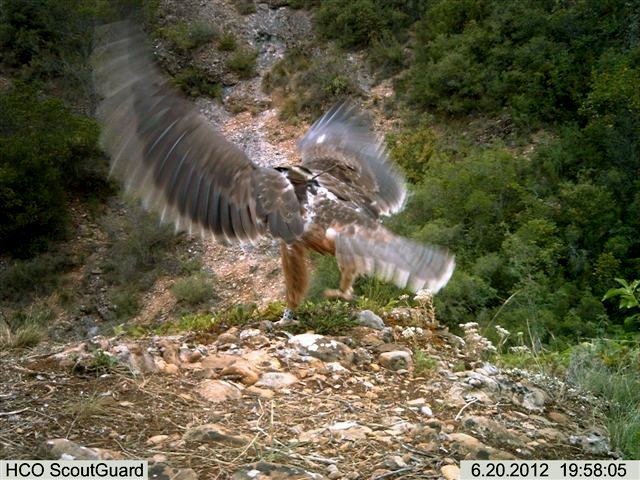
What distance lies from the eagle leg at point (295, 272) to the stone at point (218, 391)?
1.21m

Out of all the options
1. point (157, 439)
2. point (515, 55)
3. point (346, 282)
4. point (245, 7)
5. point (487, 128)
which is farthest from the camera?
point (245, 7)

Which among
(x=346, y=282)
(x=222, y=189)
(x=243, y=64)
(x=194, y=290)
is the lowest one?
(x=194, y=290)

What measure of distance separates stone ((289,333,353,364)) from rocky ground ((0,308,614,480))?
0.04ft

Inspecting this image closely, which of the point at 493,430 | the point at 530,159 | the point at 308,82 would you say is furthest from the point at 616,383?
the point at 308,82

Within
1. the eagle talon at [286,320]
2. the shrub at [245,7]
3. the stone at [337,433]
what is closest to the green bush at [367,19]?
the shrub at [245,7]

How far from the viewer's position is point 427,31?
20.6 meters

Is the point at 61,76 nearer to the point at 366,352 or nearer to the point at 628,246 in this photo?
the point at 628,246

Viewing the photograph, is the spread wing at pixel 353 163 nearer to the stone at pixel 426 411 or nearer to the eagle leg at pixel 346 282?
the eagle leg at pixel 346 282

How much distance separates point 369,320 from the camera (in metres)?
4.77

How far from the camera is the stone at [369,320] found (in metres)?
4.74

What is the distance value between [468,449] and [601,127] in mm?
12281

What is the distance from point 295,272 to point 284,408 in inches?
58.7

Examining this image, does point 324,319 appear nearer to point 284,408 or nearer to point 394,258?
point 394,258

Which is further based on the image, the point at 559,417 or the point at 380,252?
the point at 380,252
